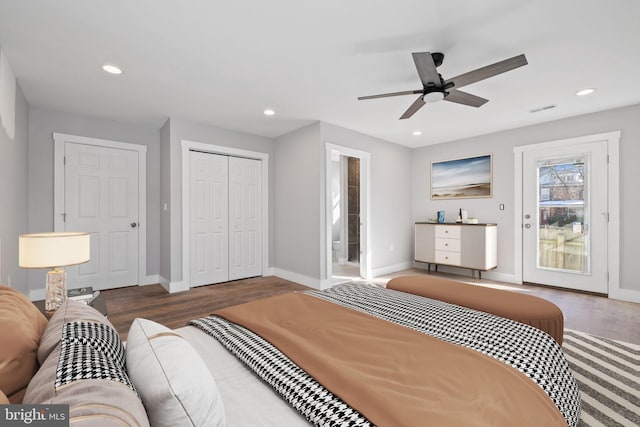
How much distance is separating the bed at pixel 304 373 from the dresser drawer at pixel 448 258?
357 cm

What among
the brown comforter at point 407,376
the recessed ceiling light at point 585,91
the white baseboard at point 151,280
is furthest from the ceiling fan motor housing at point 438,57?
the white baseboard at point 151,280

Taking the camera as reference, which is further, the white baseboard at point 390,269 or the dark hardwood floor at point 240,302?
the white baseboard at point 390,269

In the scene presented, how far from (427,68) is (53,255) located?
2.76 meters

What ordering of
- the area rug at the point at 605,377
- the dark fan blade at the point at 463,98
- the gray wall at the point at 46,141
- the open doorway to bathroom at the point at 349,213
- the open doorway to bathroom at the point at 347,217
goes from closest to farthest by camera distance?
the area rug at the point at 605,377
the dark fan blade at the point at 463,98
the gray wall at the point at 46,141
the open doorway to bathroom at the point at 347,217
the open doorway to bathroom at the point at 349,213

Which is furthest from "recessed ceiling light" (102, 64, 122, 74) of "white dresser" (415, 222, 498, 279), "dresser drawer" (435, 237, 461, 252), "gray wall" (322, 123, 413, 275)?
"dresser drawer" (435, 237, 461, 252)

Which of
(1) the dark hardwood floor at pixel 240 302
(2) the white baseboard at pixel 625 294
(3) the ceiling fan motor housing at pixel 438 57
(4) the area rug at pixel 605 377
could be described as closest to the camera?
(4) the area rug at pixel 605 377

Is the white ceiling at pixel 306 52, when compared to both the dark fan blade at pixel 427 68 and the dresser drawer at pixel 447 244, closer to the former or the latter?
the dark fan blade at pixel 427 68

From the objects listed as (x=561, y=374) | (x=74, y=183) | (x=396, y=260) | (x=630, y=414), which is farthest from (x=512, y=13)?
(x=74, y=183)

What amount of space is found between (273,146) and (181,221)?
204 centimetres

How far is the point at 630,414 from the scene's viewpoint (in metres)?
1.55

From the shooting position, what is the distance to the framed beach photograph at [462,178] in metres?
4.88

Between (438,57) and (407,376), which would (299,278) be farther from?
(407,376)

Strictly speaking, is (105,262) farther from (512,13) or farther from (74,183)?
(512,13)

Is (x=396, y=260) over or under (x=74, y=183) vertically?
under
